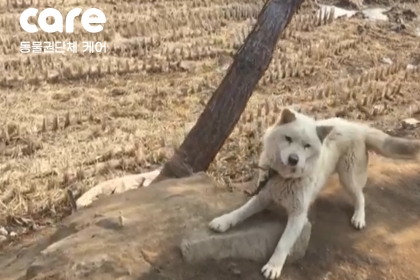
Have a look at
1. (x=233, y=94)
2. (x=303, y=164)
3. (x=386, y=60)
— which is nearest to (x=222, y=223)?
(x=303, y=164)

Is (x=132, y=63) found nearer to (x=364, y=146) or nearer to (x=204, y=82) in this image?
(x=204, y=82)

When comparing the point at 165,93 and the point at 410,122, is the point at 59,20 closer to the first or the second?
the point at 165,93

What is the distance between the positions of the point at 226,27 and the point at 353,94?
276cm

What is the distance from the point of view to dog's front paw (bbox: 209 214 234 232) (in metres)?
3.43

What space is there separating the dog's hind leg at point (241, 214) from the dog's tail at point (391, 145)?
821mm

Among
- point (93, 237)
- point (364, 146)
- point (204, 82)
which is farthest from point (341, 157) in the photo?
point (204, 82)

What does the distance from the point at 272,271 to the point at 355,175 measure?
88 cm

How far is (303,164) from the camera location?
3217 mm

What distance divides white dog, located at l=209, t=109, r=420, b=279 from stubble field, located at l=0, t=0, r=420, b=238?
5.83 ft

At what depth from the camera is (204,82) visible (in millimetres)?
7680

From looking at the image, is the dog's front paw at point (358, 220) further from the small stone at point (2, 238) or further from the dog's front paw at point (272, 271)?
the small stone at point (2, 238)

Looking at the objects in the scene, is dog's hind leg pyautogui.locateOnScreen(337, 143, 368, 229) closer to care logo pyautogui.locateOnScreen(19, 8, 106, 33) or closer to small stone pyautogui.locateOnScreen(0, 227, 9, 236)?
small stone pyautogui.locateOnScreen(0, 227, 9, 236)

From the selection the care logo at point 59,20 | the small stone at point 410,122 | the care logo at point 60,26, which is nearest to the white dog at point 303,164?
the small stone at point 410,122

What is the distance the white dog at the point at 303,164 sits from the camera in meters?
3.24
